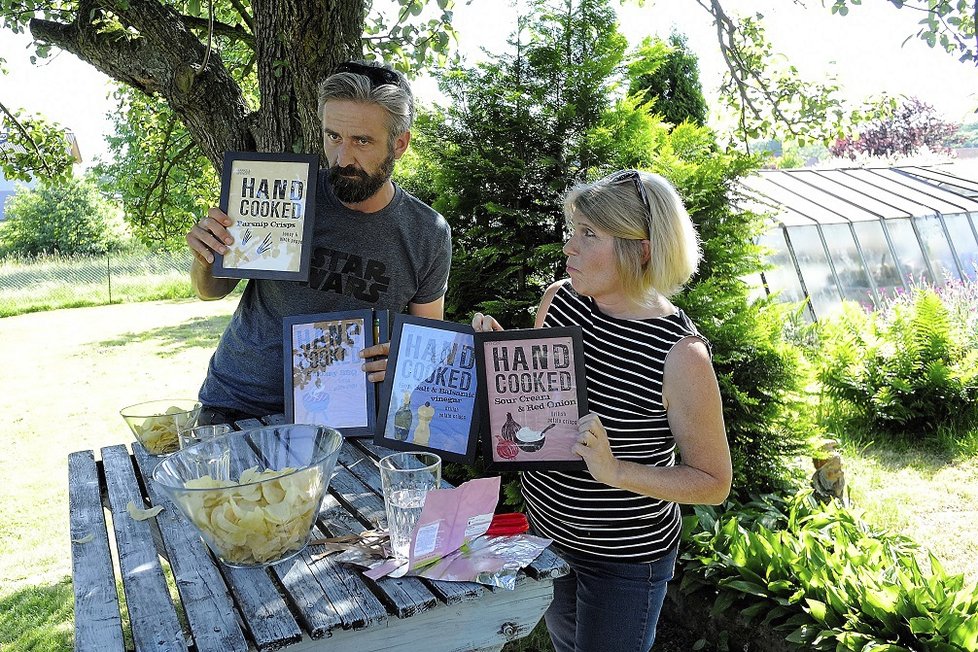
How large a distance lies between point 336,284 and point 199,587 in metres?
1.18

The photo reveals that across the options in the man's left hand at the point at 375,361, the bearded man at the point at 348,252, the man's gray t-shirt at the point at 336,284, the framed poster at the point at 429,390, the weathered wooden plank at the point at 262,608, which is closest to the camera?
the weathered wooden plank at the point at 262,608

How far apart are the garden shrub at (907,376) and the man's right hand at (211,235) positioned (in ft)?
16.6

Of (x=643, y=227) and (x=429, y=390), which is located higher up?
(x=643, y=227)

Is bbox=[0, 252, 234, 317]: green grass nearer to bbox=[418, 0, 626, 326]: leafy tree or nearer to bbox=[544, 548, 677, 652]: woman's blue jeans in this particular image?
bbox=[418, 0, 626, 326]: leafy tree

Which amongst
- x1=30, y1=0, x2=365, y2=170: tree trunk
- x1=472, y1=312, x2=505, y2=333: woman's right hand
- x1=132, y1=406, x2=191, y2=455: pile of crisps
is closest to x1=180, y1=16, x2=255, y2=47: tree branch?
x1=30, y1=0, x2=365, y2=170: tree trunk

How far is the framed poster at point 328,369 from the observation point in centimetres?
236

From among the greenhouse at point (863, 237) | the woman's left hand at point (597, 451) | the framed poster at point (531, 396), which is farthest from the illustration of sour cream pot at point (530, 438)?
the greenhouse at point (863, 237)

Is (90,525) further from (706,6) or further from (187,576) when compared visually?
(706,6)

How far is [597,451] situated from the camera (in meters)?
1.83

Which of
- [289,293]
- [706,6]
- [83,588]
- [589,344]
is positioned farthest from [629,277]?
[706,6]

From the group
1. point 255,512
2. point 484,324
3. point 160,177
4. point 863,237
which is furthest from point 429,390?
point 863,237

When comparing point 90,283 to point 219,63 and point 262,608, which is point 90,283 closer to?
point 219,63

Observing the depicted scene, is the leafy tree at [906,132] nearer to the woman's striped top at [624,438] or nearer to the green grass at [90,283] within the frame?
the green grass at [90,283]

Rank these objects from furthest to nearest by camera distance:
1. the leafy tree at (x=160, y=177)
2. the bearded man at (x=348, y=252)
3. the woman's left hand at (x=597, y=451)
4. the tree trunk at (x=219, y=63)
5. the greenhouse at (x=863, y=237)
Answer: the greenhouse at (x=863, y=237), the leafy tree at (x=160, y=177), the tree trunk at (x=219, y=63), the bearded man at (x=348, y=252), the woman's left hand at (x=597, y=451)
